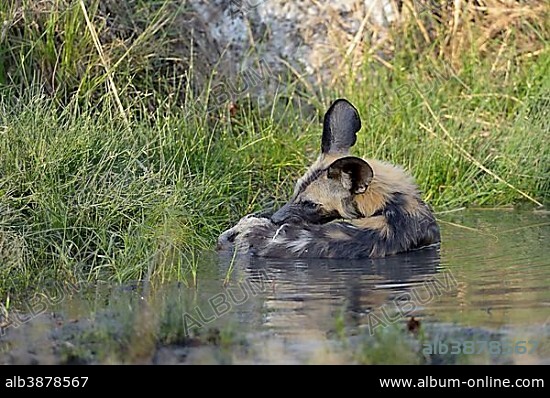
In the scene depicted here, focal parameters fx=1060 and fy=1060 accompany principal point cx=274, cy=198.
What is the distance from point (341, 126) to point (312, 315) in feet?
8.70

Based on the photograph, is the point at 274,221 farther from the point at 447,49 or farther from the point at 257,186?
the point at 447,49

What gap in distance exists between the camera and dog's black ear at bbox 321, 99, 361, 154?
723 centimetres

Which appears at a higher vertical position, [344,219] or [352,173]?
[352,173]

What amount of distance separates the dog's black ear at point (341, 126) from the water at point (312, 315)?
104 cm

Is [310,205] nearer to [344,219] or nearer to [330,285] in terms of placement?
[344,219]

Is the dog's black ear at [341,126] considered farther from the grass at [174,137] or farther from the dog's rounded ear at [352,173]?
the grass at [174,137]

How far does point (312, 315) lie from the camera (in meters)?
4.81

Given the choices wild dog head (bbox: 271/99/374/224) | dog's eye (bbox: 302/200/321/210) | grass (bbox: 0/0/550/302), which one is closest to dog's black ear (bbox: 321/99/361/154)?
wild dog head (bbox: 271/99/374/224)

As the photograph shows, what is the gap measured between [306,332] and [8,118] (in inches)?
131

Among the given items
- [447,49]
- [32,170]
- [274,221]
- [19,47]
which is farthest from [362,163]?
[447,49]

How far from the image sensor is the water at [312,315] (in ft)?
13.6
